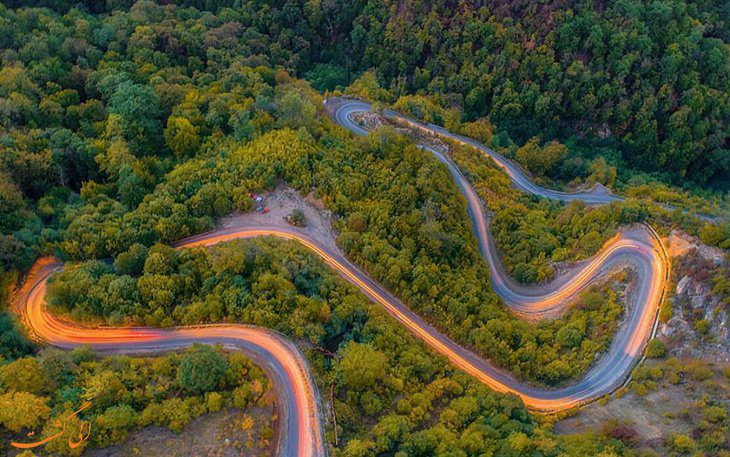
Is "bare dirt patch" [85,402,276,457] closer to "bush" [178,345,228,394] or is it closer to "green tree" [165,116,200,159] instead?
"bush" [178,345,228,394]

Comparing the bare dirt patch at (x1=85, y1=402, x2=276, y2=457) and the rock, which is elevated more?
the rock

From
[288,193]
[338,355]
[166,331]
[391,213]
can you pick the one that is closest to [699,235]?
[391,213]

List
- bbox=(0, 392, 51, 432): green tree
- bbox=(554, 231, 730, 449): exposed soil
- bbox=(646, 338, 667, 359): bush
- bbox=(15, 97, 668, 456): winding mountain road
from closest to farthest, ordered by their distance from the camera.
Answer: bbox=(0, 392, 51, 432): green tree
bbox=(15, 97, 668, 456): winding mountain road
bbox=(554, 231, 730, 449): exposed soil
bbox=(646, 338, 667, 359): bush

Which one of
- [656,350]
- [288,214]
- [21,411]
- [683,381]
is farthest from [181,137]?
[683,381]

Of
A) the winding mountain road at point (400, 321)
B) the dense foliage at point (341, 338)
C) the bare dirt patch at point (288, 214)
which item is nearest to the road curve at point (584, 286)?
the winding mountain road at point (400, 321)

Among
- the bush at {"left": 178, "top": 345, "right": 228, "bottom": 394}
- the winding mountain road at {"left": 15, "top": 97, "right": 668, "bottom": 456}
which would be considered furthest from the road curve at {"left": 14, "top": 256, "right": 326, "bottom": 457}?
the bush at {"left": 178, "top": 345, "right": 228, "bottom": 394}

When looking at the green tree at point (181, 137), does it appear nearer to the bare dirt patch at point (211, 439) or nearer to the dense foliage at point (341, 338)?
the dense foliage at point (341, 338)

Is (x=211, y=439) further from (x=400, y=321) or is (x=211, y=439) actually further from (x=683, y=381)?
(x=683, y=381)

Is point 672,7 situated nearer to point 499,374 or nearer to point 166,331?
point 499,374
